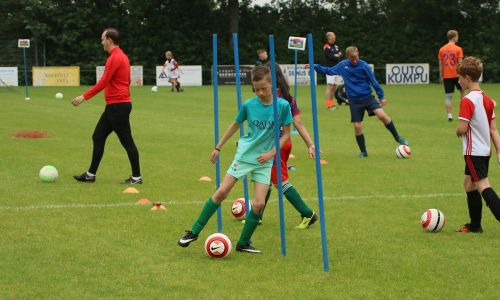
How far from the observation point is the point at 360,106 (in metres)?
14.7

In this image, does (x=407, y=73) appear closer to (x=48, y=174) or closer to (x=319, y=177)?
(x=48, y=174)

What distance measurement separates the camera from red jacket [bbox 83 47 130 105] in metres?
11.2

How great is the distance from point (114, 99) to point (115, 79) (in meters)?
0.27

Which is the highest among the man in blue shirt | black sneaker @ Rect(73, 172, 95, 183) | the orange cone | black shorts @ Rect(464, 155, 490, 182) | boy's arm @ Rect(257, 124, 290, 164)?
the man in blue shirt

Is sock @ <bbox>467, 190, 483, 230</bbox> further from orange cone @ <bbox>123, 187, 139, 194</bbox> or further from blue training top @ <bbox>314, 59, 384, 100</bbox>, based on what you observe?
blue training top @ <bbox>314, 59, 384, 100</bbox>

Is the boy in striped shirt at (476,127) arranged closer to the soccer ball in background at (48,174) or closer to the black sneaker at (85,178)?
the black sneaker at (85,178)

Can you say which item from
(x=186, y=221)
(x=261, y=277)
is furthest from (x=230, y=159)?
(x=261, y=277)

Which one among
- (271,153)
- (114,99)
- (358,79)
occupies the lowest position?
(271,153)

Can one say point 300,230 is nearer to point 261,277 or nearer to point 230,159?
point 261,277

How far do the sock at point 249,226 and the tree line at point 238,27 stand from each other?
4105 cm

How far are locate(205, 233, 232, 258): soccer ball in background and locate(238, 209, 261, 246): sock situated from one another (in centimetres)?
24

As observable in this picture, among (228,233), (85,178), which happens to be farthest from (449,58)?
(228,233)

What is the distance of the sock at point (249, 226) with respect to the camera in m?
7.29

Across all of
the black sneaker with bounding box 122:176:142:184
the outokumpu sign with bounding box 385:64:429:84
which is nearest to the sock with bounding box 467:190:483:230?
the black sneaker with bounding box 122:176:142:184
